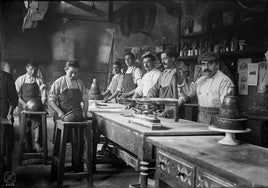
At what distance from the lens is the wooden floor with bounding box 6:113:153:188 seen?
3086 mm

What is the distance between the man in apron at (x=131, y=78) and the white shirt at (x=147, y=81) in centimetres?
8

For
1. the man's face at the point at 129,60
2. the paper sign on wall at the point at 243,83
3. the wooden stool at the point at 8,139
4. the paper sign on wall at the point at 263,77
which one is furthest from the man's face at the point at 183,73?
the wooden stool at the point at 8,139

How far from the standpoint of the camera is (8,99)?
Result: 97.7 inches

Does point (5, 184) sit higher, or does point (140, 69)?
point (140, 69)


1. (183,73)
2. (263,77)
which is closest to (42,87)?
(183,73)

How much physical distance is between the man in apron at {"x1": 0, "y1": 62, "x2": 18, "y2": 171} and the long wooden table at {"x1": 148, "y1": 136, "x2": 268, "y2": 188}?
121 centimetres

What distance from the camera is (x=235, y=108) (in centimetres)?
179

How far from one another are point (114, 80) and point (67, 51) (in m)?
0.99

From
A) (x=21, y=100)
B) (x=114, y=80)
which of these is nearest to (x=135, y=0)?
(x=114, y=80)

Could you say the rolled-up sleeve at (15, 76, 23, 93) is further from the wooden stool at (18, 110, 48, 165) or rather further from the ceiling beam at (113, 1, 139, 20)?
the ceiling beam at (113, 1, 139, 20)

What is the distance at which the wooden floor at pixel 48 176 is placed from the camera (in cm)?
309

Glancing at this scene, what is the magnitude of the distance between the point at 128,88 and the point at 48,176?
155 cm

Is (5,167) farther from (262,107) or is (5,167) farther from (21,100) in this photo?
(262,107)

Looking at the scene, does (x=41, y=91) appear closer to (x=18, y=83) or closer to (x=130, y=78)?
(x=18, y=83)
